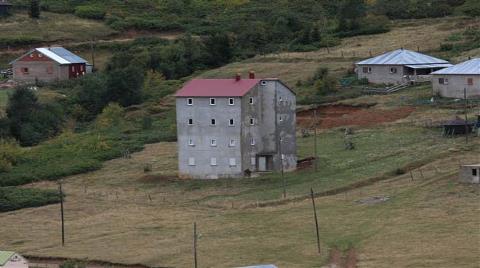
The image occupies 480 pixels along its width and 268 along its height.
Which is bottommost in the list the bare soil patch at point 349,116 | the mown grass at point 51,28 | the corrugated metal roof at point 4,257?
the corrugated metal roof at point 4,257

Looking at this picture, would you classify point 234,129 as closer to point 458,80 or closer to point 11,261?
point 458,80

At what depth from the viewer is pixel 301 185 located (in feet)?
243

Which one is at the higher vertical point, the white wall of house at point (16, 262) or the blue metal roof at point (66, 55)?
the blue metal roof at point (66, 55)

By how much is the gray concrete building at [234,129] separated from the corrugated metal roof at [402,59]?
2146 cm

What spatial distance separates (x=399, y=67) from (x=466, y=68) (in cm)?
910

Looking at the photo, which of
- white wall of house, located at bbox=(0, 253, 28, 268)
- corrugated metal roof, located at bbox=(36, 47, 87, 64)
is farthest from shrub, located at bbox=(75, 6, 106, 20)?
white wall of house, located at bbox=(0, 253, 28, 268)

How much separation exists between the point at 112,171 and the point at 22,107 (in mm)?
17812

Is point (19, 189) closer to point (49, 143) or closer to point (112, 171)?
point (112, 171)

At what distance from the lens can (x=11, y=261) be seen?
186ft

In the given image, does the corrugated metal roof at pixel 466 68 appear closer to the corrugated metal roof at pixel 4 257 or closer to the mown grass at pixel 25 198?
the mown grass at pixel 25 198

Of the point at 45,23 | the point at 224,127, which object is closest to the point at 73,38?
the point at 45,23

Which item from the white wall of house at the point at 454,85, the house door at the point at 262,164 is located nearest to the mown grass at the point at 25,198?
the house door at the point at 262,164

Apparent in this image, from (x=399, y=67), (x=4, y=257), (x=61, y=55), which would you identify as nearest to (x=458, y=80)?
(x=399, y=67)

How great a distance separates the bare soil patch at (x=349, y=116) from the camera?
3479 inches
